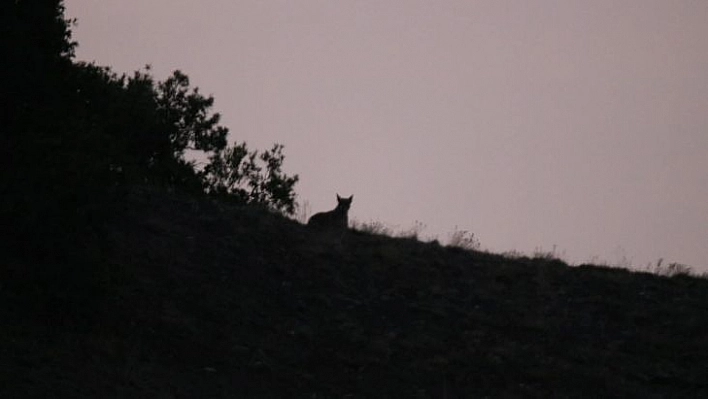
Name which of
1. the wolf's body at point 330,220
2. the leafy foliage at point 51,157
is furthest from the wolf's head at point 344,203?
the leafy foliage at point 51,157

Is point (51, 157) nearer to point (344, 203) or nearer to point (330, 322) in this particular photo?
point (330, 322)

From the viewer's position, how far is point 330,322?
63.3 feet

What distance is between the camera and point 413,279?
71.4 feet

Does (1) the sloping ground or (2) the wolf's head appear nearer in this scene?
(1) the sloping ground

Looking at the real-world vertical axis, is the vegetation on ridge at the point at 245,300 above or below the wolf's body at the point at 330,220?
below

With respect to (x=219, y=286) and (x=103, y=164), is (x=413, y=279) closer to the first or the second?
(x=219, y=286)

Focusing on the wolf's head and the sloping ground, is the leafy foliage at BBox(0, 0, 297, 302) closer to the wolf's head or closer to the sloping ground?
the sloping ground

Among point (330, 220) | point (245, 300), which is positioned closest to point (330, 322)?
point (245, 300)

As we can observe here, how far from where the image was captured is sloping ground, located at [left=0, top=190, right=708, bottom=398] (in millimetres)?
16156

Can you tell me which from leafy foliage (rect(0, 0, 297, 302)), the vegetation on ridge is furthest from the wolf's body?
leafy foliage (rect(0, 0, 297, 302))

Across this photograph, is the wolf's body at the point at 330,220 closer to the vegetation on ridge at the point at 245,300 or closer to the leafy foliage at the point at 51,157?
the vegetation on ridge at the point at 245,300

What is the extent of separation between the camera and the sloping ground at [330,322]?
53.0ft

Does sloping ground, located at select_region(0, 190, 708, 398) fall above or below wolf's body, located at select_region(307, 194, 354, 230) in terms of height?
below

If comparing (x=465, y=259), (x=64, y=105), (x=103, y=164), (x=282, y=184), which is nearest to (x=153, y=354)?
(x=103, y=164)
